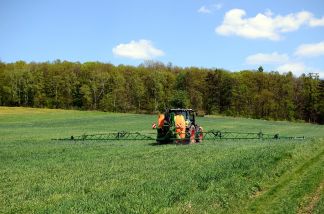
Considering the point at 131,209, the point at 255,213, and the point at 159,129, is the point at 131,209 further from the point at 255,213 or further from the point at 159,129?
the point at 159,129

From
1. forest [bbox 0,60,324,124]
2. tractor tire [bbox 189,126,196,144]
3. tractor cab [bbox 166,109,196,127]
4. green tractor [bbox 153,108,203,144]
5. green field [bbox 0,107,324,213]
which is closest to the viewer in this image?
green field [bbox 0,107,324,213]

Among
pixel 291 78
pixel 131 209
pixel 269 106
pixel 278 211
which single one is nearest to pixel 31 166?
pixel 131 209

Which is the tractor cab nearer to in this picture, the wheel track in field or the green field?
the green field

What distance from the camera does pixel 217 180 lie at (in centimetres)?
1492

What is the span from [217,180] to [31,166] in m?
8.19

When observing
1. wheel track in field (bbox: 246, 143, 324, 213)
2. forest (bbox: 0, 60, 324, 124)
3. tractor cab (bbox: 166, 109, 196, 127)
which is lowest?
wheel track in field (bbox: 246, 143, 324, 213)

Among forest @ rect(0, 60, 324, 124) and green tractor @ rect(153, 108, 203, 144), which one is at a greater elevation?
forest @ rect(0, 60, 324, 124)

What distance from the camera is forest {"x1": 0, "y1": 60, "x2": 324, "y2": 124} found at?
11475 cm

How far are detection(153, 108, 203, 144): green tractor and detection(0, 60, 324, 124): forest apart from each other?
78435mm

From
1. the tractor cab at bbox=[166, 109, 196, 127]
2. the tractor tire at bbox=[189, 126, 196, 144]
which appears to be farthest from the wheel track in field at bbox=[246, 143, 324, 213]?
the tractor cab at bbox=[166, 109, 196, 127]

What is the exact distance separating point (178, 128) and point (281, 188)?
17.8 m

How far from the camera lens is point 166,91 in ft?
398

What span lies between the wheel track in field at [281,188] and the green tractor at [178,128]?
1238 cm

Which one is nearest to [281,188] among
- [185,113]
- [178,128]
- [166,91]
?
[178,128]
